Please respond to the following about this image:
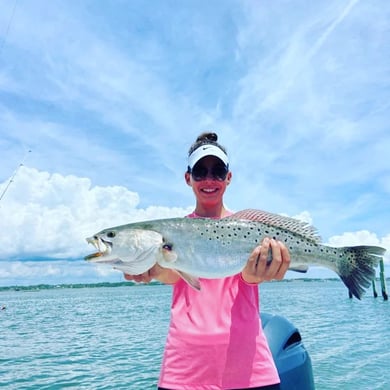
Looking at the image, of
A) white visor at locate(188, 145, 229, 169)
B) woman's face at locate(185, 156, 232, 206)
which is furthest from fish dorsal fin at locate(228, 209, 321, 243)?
white visor at locate(188, 145, 229, 169)

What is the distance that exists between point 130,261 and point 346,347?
1586 centimetres

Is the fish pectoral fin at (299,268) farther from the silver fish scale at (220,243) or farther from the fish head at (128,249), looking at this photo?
the fish head at (128,249)

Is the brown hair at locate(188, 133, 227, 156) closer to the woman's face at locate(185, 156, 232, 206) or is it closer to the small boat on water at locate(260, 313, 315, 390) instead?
the woman's face at locate(185, 156, 232, 206)

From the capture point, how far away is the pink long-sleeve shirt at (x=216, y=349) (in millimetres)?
2840

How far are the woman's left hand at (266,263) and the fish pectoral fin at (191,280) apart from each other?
0.42 m

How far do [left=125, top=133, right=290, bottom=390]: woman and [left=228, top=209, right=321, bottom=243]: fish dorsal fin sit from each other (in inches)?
14.2

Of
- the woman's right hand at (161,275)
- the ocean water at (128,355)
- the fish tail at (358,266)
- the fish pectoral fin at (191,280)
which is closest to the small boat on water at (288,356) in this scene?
the fish tail at (358,266)

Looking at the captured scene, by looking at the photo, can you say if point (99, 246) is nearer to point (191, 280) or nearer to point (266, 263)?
point (191, 280)

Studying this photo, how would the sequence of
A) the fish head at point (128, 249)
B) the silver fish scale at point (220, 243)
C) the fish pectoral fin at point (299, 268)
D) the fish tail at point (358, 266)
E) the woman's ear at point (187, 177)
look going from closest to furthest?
the silver fish scale at point (220, 243), the fish head at point (128, 249), the fish pectoral fin at point (299, 268), the fish tail at point (358, 266), the woman's ear at point (187, 177)

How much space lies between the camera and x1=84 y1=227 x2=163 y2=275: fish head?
3447 millimetres

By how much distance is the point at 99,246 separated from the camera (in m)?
3.60

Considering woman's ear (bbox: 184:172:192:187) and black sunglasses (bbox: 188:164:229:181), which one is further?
woman's ear (bbox: 184:172:192:187)

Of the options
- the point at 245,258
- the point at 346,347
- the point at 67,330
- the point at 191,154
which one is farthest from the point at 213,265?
the point at 67,330

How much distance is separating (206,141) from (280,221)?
1070 mm
